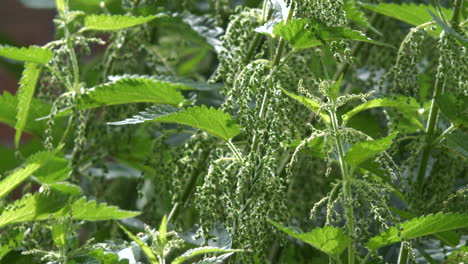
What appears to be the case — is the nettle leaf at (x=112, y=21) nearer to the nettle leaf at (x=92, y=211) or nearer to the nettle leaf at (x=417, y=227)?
the nettle leaf at (x=92, y=211)

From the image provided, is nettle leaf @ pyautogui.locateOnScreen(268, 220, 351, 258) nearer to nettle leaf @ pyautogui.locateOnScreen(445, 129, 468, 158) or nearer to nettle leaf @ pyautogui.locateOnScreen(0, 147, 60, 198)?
nettle leaf @ pyautogui.locateOnScreen(445, 129, 468, 158)

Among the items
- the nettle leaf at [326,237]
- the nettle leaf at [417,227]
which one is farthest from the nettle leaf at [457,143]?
the nettle leaf at [326,237]

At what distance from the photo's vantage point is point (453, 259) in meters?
1.04

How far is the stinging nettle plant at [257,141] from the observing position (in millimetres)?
1055

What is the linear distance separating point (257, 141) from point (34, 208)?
387mm

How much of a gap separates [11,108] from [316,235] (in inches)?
33.4

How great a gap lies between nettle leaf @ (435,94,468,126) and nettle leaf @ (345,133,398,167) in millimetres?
263

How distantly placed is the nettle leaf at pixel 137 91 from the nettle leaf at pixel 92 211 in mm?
192

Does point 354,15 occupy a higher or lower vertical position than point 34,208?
higher

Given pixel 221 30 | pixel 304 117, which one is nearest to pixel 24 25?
pixel 221 30

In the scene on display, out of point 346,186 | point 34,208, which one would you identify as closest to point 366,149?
point 346,186

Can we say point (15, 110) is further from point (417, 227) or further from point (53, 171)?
point (417, 227)

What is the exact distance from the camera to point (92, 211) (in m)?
1.26

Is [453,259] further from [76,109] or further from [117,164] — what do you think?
[117,164]
